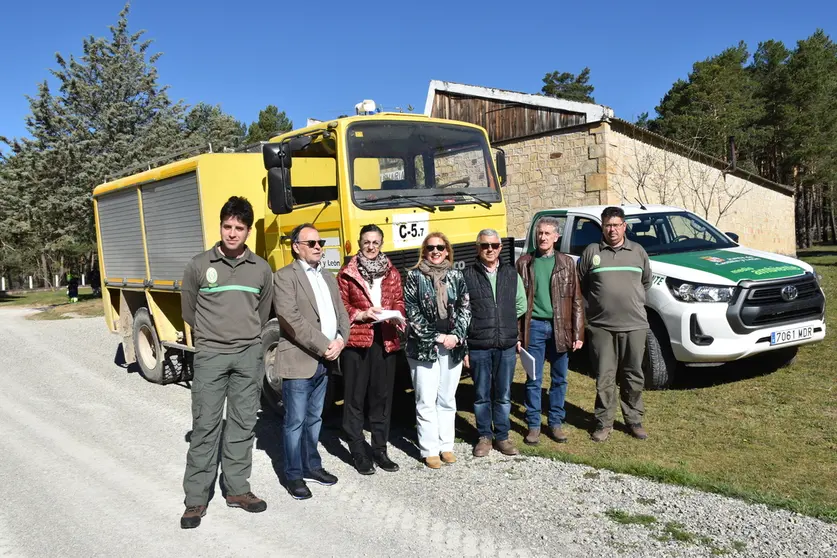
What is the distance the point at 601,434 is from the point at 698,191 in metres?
16.4

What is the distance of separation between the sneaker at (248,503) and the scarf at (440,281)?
182 centimetres

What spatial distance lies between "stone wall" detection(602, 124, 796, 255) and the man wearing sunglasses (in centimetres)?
1173

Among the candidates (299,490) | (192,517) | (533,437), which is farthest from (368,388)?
(192,517)

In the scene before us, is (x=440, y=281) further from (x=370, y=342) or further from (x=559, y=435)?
(x=559, y=435)

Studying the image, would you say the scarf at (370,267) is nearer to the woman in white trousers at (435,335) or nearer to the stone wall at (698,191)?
the woman in white trousers at (435,335)

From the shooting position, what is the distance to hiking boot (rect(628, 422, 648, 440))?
5.59 meters

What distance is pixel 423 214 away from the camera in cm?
623

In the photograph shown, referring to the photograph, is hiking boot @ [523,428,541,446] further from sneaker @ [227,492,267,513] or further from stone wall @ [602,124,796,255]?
stone wall @ [602,124,796,255]

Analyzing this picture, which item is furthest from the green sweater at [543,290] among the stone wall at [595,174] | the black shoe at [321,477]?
the stone wall at [595,174]

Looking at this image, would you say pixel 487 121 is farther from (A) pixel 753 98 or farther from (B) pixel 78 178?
(A) pixel 753 98

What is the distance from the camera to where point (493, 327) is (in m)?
5.16

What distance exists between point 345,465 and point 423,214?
235 cm

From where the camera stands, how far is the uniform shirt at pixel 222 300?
14.2 ft

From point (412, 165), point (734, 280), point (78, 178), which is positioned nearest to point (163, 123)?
point (78, 178)
